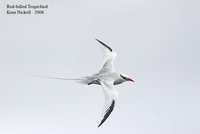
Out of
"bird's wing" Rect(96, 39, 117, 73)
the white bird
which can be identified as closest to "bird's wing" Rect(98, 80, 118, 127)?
the white bird

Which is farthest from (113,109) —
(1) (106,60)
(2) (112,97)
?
(1) (106,60)

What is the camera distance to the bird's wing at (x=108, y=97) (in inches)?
1304

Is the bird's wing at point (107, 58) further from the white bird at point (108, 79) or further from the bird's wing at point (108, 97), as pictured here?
the bird's wing at point (108, 97)

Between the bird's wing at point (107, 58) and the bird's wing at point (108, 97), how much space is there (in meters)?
2.49

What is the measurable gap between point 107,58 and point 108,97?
6.28 meters

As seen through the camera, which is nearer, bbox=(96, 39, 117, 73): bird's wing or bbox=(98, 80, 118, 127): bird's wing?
bbox=(98, 80, 118, 127): bird's wing

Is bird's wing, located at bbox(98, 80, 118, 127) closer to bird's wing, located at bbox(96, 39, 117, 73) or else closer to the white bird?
the white bird

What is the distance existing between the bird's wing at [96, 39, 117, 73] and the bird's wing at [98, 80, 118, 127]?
2.49 meters

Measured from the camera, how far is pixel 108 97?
3438cm

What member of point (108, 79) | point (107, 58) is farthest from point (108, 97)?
point (107, 58)

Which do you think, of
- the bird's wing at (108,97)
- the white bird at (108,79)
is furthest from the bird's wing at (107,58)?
the bird's wing at (108,97)

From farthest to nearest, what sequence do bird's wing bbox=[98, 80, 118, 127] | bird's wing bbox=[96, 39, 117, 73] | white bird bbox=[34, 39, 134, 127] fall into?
bird's wing bbox=[96, 39, 117, 73] → white bird bbox=[34, 39, 134, 127] → bird's wing bbox=[98, 80, 118, 127]

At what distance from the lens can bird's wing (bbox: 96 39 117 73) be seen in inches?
1538

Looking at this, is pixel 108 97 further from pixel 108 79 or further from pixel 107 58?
pixel 107 58
